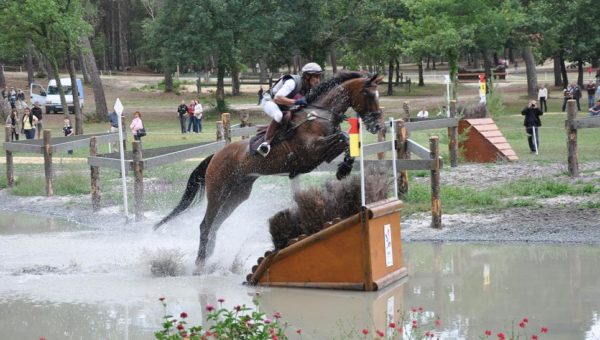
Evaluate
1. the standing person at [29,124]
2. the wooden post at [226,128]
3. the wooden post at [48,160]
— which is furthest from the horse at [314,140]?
the standing person at [29,124]

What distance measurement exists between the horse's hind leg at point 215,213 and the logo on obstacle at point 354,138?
2.30 m

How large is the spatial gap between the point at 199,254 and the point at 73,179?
10.5 meters

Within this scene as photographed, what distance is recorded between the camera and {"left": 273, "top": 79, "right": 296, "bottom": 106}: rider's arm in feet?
38.5

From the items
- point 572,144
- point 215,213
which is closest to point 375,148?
point 572,144

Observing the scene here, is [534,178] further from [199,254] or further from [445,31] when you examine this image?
[445,31]

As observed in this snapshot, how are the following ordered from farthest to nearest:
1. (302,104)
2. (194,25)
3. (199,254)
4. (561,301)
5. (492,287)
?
(194,25), (199,254), (302,104), (492,287), (561,301)

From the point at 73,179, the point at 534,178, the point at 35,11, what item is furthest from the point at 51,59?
the point at 534,178

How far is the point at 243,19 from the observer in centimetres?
5031

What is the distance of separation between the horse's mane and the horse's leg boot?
53 centimetres

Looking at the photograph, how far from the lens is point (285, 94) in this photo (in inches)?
467

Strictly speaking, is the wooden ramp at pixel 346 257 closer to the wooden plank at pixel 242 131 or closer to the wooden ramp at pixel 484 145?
the wooden plank at pixel 242 131

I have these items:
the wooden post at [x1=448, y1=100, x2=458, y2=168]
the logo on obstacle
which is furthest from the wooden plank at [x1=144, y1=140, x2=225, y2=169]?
the logo on obstacle

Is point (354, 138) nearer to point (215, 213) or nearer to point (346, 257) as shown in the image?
point (346, 257)

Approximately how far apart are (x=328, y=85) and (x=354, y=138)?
145cm
